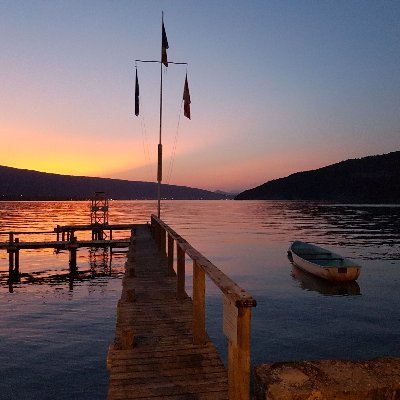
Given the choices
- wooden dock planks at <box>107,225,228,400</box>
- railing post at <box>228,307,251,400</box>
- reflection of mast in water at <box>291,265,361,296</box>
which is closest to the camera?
railing post at <box>228,307,251,400</box>

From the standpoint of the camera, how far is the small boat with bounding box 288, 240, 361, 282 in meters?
26.1

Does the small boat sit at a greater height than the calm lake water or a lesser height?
greater

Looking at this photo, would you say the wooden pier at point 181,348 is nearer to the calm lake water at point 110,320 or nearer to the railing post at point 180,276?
the railing post at point 180,276


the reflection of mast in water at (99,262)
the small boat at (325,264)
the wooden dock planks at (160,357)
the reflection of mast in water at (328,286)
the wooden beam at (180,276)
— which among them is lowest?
the reflection of mast in water at (99,262)

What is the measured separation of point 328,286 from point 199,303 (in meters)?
20.9

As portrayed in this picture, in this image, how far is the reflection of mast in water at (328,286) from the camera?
82.1 ft

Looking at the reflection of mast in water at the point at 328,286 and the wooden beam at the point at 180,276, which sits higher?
the wooden beam at the point at 180,276

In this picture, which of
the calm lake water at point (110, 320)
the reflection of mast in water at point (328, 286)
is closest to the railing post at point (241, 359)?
the calm lake water at point (110, 320)

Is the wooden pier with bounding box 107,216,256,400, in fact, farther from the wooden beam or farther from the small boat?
the small boat

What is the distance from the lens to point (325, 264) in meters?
29.7

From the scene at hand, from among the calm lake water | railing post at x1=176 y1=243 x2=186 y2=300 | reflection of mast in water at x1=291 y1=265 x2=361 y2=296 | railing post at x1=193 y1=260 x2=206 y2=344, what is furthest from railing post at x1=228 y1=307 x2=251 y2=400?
reflection of mast in water at x1=291 y1=265 x2=361 y2=296

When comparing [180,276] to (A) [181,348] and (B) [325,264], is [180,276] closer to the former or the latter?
(A) [181,348]

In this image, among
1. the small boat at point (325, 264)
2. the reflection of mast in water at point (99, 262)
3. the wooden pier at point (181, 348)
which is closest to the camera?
the wooden pier at point (181, 348)

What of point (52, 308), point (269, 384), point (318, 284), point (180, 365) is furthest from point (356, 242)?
point (269, 384)
